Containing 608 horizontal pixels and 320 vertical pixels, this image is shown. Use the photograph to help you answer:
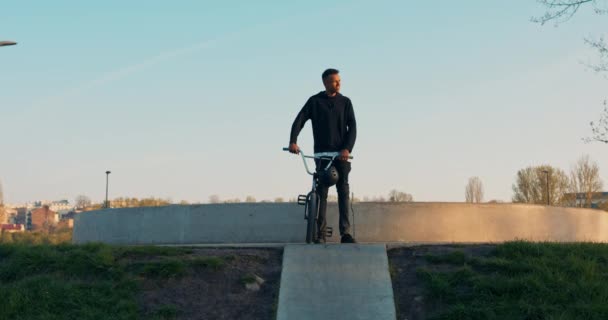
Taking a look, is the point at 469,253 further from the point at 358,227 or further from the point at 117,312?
the point at 117,312

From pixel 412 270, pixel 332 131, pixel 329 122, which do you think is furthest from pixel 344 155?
pixel 412 270

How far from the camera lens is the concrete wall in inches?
443

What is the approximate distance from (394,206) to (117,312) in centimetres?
554

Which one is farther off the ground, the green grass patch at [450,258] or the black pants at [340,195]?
the black pants at [340,195]

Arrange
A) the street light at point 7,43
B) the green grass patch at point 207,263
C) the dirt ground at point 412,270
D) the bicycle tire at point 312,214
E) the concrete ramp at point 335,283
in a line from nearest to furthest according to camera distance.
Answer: the concrete ramp at point 335,283
the dirt ground at point 412,270
the green grass patch at point 207,263
the bicycle tire at point 312,214
the street light at point 7,43

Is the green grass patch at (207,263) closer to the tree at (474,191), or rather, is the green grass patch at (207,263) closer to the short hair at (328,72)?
the short hair at (328,72)

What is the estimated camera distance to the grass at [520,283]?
6601mm

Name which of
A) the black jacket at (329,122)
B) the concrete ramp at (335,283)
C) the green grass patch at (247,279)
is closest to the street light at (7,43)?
the black jacket at (329,122)

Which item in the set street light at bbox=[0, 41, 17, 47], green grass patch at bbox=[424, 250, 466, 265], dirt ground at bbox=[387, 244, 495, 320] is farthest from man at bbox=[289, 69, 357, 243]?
street light at bbox=[0, 41, 17, 47]

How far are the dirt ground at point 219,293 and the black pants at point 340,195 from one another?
67 cm

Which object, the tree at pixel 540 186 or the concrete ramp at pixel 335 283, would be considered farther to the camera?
the tree at pixel 540 186

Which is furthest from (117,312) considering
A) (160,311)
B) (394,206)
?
(394,206)

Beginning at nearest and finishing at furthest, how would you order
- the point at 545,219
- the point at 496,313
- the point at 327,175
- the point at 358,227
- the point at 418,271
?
Result: the point at 496,313 → the point at 418,271 → the point at 327,175 → the point at 358,227 → the point at 545,219

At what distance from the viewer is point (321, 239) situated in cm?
845
